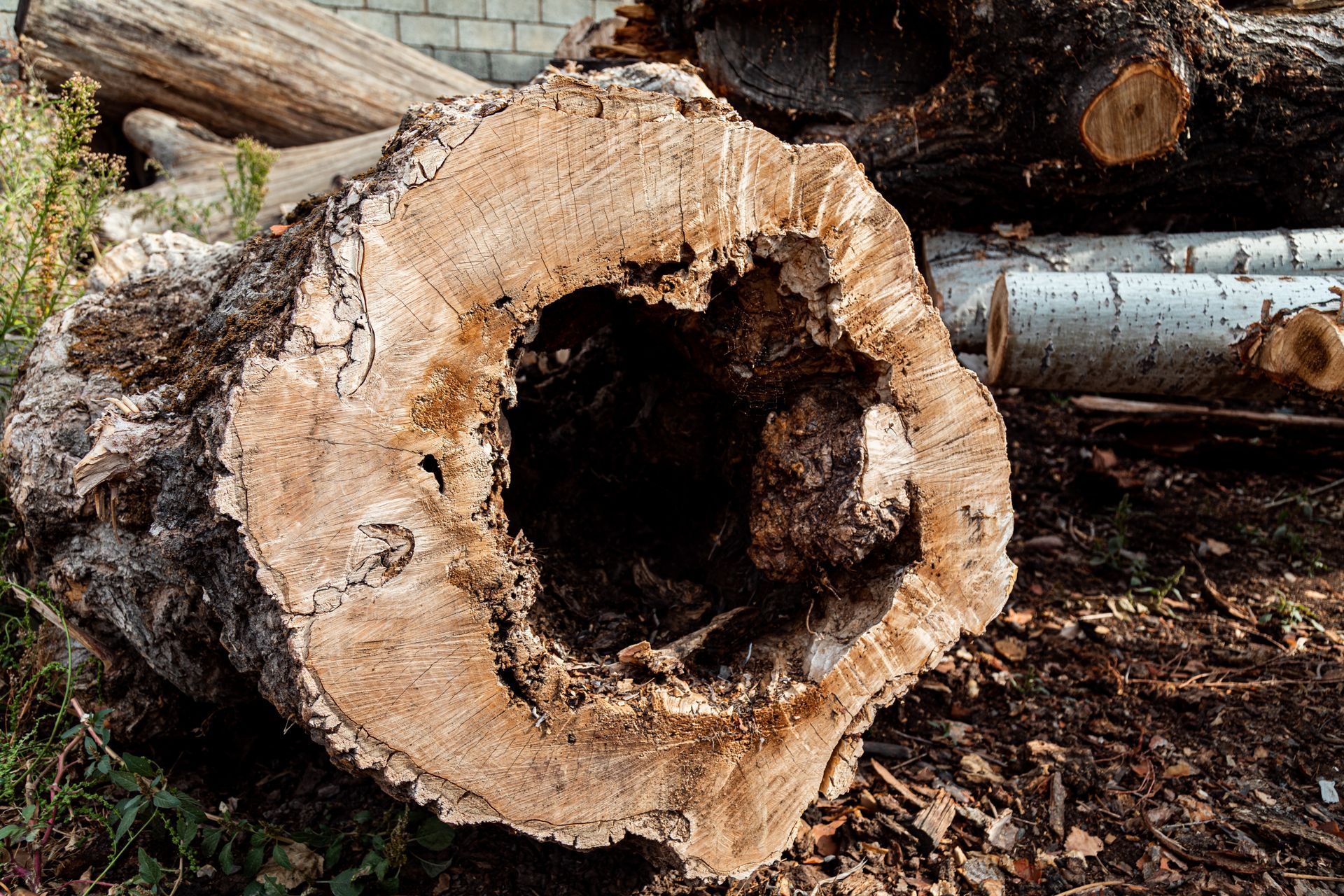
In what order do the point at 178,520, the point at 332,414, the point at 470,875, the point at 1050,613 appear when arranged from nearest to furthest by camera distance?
the point at 332,414 < the point at 178,520 < the point at 470,875 < the point at 1050,613

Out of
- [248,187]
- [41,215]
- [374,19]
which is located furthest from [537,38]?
[41,215]

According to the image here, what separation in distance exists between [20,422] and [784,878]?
1.91 m

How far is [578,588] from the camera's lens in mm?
2014

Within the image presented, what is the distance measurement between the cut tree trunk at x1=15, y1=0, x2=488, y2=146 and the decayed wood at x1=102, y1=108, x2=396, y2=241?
0.37 feet

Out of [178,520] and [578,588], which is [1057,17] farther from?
[178,520]

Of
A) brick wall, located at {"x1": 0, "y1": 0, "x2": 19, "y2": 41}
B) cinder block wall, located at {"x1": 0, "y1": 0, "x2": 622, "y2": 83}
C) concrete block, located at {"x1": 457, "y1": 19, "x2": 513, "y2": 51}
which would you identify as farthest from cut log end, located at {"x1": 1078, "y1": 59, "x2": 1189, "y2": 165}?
brick wall, located at {"x1": 0, "y1": 0, "x2": 19, "y2": 41}

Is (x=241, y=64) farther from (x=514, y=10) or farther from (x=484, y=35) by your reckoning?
(x=514, y=10)

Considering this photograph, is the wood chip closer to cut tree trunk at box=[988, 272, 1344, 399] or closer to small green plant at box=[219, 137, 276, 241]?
cut tree trunk at box=[988, 272, 1344, 399]

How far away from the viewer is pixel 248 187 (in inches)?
155

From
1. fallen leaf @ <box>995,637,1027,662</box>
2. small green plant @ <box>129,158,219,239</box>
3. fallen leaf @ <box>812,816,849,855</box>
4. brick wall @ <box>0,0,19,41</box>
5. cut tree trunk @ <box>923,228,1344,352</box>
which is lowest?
fallen leaf @ <box>812,816,849,855</box>

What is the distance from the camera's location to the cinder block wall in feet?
18.1

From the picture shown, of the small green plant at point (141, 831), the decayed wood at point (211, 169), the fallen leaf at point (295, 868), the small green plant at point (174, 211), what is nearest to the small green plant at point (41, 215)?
the small green plant at point (174, 211)

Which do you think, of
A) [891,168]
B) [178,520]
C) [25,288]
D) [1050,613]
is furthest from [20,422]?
[1050,613]

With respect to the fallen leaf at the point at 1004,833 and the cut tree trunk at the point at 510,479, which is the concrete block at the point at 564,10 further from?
the fallen leaf at the point at 1004,833
